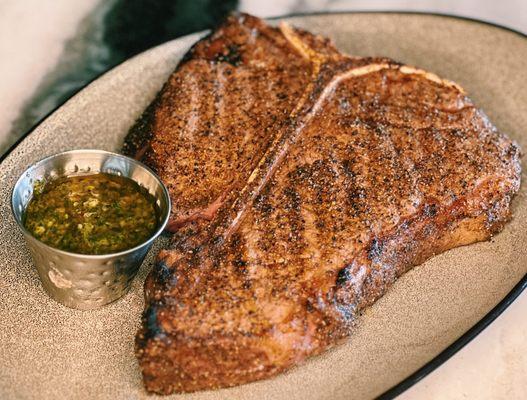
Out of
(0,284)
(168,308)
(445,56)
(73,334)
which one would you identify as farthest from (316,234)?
(445,56)

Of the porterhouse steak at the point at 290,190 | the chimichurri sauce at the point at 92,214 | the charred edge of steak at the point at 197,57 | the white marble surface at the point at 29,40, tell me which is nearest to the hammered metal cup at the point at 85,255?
the chimichurri sauce at the point at 92,214

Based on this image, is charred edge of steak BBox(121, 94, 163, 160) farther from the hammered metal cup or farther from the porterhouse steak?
the hammered metal cup

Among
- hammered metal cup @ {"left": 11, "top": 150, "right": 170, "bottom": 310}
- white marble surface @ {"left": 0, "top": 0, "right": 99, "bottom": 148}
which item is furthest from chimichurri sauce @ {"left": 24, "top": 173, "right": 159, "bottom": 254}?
white marble surface @ {"left": 0, "top": 0, "right": 99, "bottom": 148}

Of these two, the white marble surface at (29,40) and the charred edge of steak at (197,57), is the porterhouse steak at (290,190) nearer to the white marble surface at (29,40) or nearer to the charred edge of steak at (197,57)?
the charred edge of steak at (197,57)

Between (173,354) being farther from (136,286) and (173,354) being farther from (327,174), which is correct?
(327,174)

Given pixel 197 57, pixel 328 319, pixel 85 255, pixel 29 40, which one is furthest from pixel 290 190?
pixel 29 40
